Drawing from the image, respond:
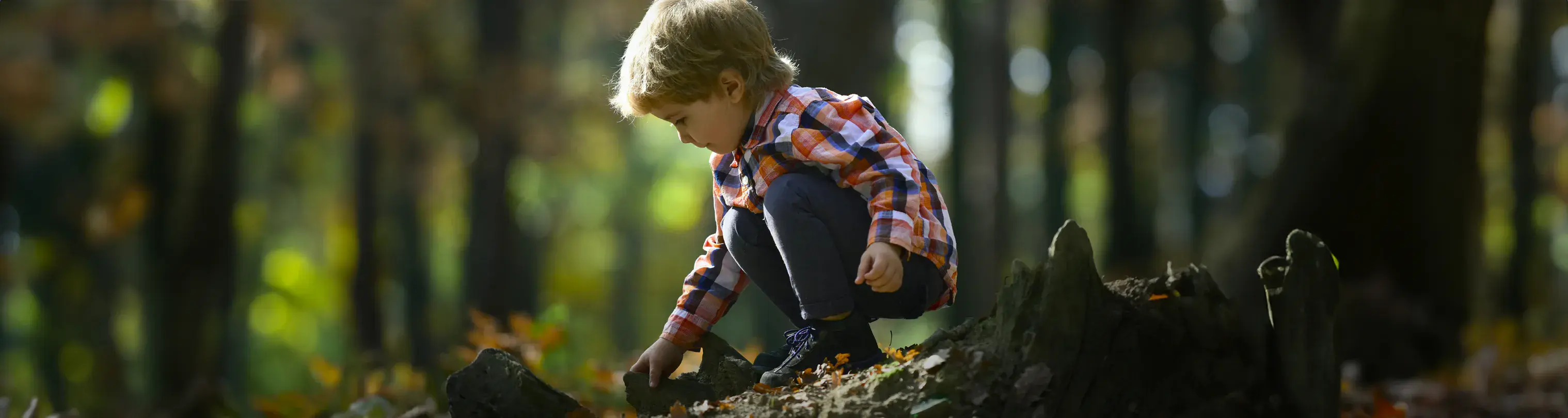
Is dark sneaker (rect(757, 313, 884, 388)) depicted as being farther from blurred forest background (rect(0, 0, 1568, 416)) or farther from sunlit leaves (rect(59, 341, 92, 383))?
sunlit leaves (rect(59, 341, 92, 383))

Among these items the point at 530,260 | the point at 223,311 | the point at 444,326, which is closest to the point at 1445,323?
the point at 223,311

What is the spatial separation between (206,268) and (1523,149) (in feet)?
46.6

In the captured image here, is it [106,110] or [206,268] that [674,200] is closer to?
[106,110]

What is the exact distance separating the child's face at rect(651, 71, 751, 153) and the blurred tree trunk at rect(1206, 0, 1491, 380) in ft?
13.1

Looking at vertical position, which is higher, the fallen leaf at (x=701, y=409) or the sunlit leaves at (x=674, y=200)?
the fallen leaf at (x=701, y=409)

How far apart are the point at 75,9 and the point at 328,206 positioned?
10655 mm

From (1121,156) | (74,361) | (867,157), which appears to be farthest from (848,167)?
(74,361)

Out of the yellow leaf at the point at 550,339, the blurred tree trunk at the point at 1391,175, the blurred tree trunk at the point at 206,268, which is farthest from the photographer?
the blurred tree trunk at the point at 206,268

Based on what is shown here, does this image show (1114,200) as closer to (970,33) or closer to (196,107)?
(970,33)

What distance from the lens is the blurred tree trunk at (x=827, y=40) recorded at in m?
7.16

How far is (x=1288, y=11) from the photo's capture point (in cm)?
760

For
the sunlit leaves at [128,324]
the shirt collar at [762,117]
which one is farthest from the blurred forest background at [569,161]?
the shirt collar at [762,117]

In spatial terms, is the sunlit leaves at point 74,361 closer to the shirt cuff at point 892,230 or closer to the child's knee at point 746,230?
the child's knee at point 746,230

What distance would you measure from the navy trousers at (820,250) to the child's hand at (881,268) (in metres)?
0.18
